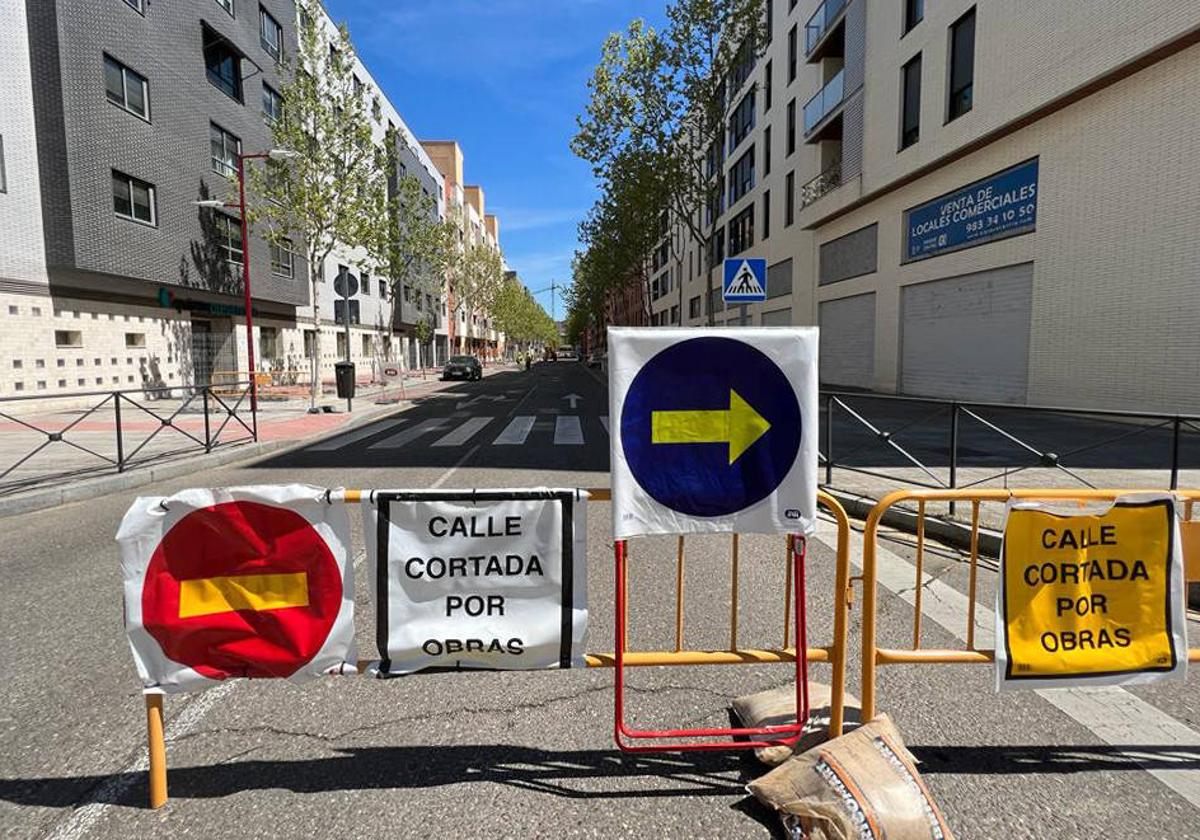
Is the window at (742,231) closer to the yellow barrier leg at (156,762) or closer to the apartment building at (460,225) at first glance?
the apartment building at (460,225)

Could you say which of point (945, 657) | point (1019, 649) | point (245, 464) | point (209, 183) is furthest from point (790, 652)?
point (209, 183)

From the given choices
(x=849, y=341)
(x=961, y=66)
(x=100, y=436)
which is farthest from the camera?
(x=849, y=341)

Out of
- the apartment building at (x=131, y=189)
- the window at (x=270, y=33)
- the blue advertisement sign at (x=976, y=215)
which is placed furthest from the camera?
the window at (x=270, y=33)

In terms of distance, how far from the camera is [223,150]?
23984 mm

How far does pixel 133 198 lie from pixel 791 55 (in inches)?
1046

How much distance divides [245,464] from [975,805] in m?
10.6

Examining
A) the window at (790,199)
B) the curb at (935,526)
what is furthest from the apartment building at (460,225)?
the curb at (935,526)

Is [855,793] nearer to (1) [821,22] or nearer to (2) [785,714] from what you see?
(2) [785,714]

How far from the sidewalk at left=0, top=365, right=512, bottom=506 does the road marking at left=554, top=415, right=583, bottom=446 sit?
16.6ft

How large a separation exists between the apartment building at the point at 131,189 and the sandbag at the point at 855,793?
1834 centimetres

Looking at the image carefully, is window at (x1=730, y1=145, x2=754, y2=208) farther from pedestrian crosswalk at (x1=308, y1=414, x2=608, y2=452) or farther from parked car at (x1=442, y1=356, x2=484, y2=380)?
pedestrian crosswalk at (x1=308, y1=414, x2=608, y2=452)

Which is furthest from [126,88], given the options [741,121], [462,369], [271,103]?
[741,121]

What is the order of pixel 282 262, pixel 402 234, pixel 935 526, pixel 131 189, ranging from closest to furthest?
pixel 935 526 < pixel 131 189 < pixel 282 262 < pixel 402 234

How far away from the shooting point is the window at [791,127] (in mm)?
28984
